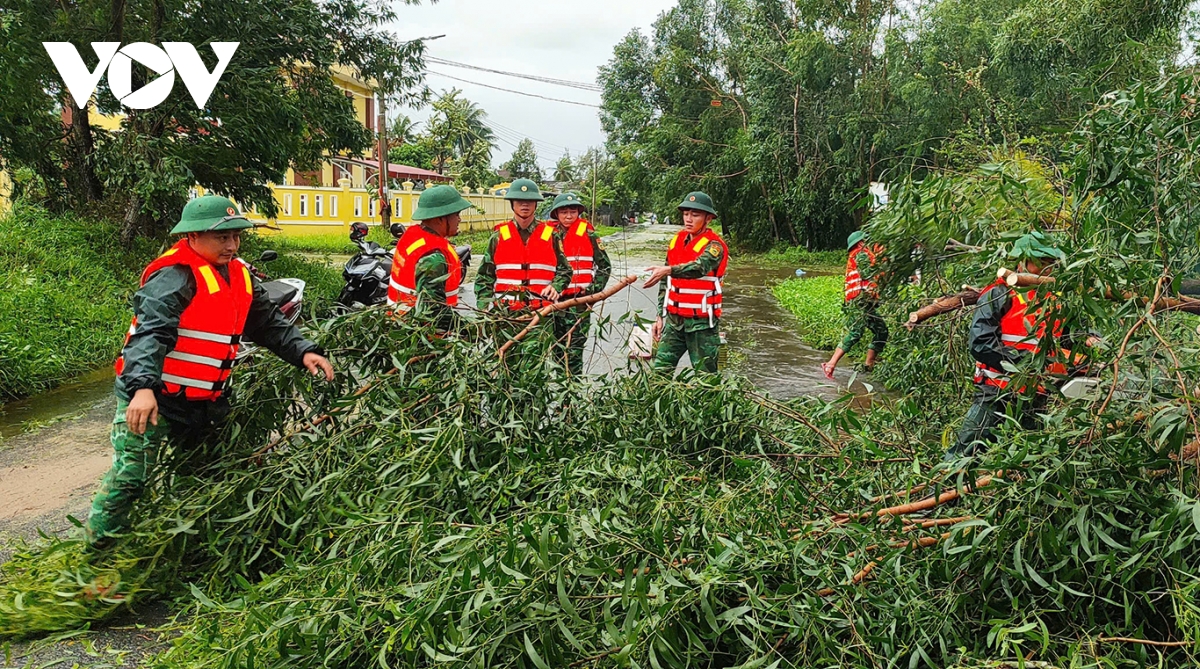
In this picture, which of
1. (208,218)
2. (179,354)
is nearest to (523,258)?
(208,218)

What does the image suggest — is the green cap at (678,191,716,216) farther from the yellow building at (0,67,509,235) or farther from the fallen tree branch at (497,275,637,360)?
the yellow building at (0,67,509,235)

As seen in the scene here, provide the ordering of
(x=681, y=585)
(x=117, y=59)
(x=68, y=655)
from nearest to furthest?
(x=681, y=585) → (x=68, y=655) → (x=117, y=59)

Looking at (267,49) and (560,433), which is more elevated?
(267,49)

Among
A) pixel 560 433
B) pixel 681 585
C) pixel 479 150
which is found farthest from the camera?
pixel 479 150

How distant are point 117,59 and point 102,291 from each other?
3131 millimetres


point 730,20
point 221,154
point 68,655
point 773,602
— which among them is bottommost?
point 68,655

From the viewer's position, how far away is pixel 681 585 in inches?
96.1

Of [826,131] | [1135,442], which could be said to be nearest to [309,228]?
[826,131]

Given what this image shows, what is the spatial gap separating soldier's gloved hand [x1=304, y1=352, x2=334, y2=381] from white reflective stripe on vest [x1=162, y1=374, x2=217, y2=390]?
0.43m

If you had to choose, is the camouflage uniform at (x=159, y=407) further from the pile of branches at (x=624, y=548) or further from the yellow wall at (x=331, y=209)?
the yellow wall at (x=331, y=209)

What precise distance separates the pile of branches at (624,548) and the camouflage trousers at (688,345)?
257 centimetres

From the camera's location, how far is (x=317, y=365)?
4.02 m

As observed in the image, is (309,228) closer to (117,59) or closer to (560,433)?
(117,59)

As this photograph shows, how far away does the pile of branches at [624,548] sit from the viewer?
243cm
